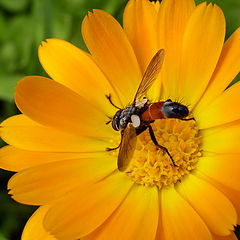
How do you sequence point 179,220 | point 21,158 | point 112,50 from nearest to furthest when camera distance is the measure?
point 179,220, point 21,158, point 112,50

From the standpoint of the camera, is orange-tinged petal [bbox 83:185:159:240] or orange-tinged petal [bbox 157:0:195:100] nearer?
orange-tinged petal [bbox 83:185:159:240]

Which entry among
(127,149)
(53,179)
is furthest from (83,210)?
(127,149)

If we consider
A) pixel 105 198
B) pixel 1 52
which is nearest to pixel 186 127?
pixel 105 198

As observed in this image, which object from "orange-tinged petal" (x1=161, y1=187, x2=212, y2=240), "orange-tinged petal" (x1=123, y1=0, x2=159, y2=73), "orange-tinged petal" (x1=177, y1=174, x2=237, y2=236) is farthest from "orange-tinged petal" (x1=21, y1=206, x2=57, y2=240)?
"orange-tinged petal" (x1=123, y1=0, x2=159, y2=73)

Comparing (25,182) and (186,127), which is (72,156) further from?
(186,127)

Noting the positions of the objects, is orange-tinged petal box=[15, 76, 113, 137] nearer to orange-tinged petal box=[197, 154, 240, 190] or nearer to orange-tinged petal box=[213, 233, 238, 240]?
orange-tinged petal box=[197, 154, 240, 190]

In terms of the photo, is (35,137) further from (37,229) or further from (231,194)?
(231,194)

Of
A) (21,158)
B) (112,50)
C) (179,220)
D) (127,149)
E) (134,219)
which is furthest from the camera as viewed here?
(112,50)
